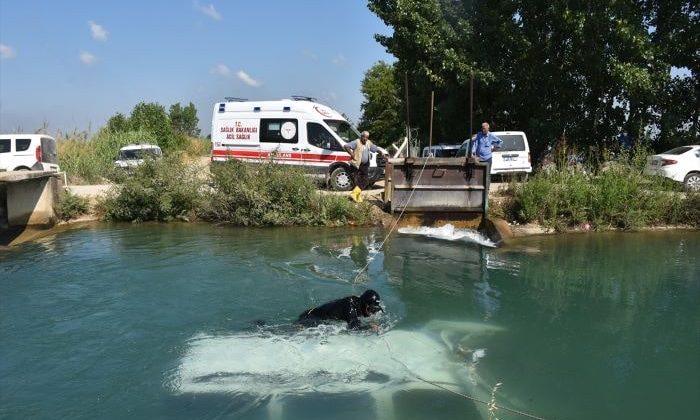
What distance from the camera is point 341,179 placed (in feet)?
53.7

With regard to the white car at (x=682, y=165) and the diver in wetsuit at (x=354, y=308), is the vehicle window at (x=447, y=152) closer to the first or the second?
the white car at (x=682, y=165)

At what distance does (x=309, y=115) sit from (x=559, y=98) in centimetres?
877

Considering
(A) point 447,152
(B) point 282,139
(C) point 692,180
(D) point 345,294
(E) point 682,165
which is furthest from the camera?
(A) point 447,152

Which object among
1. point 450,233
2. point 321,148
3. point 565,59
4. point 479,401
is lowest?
point 479,401

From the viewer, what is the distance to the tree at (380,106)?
32.9 metres

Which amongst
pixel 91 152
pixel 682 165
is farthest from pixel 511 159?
pixel 91 152

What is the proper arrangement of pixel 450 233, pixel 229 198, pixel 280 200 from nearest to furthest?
pixel 450 233
pixel 280 200
pixel 229 198

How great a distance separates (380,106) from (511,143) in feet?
61.7

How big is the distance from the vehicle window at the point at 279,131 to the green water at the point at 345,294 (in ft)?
13.3

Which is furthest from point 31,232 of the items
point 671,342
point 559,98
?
point 559,98

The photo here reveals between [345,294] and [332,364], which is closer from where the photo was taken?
[332,364]

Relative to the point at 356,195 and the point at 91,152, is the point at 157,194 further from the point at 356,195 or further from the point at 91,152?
the point at 91,152

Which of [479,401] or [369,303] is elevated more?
[369,303]

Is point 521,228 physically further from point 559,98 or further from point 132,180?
point 132,180
